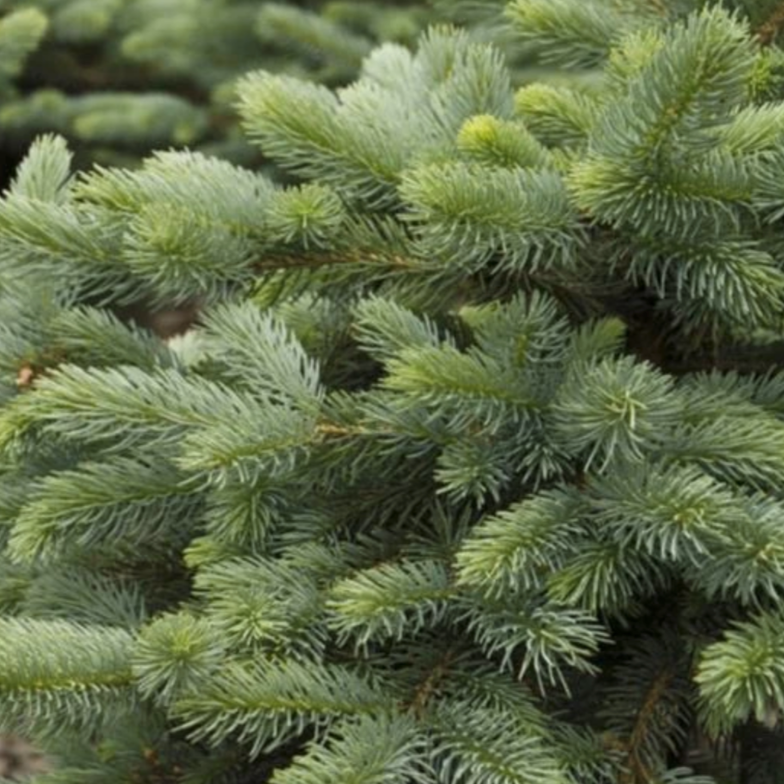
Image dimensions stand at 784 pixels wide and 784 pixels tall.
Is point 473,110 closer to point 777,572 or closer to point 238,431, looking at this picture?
point 238,431

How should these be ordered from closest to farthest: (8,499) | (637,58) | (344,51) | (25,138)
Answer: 1. (637,58)
2. (8,499)
3. (344,51)
4. (25,138)

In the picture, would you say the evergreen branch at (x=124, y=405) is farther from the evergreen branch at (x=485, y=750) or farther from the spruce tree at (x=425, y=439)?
the evergreen branch at (x=485, y=750)

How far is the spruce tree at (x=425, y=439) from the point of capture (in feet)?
4.26

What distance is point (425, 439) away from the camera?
143cm

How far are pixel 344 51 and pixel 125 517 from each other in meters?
2.71

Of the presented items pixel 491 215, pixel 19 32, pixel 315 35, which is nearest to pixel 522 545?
pixel 491 215

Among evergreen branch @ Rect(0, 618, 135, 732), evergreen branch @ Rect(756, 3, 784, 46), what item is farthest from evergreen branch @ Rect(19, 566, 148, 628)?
evergreen branch @ Rect(756, 3, 784, 46)

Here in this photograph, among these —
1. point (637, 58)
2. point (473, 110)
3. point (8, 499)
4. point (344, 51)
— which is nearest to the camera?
point (637, 58)

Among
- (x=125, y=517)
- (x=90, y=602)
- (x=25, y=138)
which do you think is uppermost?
(x=125, y=517)

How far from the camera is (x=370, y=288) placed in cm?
162

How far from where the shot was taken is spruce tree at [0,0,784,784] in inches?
51.1

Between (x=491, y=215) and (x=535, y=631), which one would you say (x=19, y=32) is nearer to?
(x=491, y=215)

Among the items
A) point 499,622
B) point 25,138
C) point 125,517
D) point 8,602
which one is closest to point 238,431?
point 125,517

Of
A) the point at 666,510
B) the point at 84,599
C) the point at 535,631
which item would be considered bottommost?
the point at 84,599
